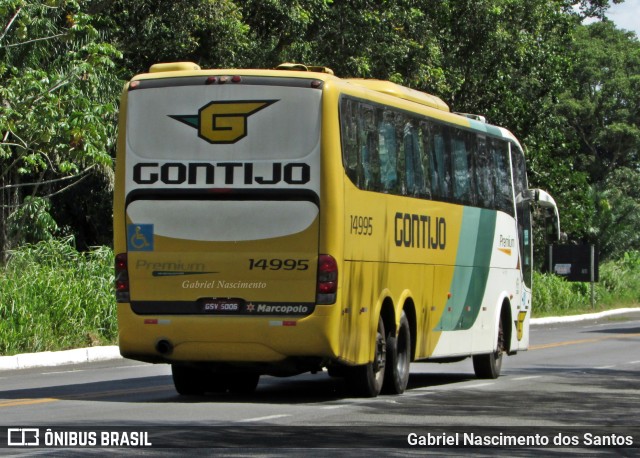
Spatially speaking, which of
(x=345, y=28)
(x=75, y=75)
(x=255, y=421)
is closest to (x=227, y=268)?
(x=255, y=421)

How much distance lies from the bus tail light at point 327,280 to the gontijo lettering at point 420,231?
2117mm


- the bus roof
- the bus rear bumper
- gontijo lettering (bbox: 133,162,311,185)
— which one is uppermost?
the bus roof

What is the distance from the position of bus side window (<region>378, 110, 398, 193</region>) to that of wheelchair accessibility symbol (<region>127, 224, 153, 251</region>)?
Answer: 9.24 feet

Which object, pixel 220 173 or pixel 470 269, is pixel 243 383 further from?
pixel 470 269

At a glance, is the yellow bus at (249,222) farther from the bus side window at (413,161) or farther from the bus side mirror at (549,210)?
the bus side mirror at (549,210)

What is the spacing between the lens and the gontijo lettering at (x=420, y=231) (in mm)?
16625

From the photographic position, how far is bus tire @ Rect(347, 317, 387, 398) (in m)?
15.6

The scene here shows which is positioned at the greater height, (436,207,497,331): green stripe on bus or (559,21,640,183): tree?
(559,21,640,183): tree

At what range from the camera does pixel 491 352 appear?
66.0 feet

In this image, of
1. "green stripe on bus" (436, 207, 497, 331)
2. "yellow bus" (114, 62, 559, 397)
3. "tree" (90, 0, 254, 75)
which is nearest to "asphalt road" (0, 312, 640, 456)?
"yellow bus" (114, 62, 559, 397)

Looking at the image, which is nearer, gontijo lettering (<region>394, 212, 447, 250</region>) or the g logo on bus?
the g logo on bus

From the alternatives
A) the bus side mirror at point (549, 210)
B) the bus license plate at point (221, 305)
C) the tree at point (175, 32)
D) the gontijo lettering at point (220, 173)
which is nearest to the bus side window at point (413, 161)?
the gontijo lettering at point (220, 173)

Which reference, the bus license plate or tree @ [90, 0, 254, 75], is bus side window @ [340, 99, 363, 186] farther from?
tree @ [90, 0, 254, 75]

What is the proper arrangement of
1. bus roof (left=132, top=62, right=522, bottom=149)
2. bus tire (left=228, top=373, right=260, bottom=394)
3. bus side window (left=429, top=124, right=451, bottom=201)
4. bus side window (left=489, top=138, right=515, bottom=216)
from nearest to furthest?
1. bus roof (left=132, top=62, right=522, bottom=149)
2. bus tire (left=228, top=373, right=260, bottom=394)
3. bus side window (left=429, top=124, right=451, bottom=201)
4. bus side window (left=489, top=138, right=515, bottom=216)
